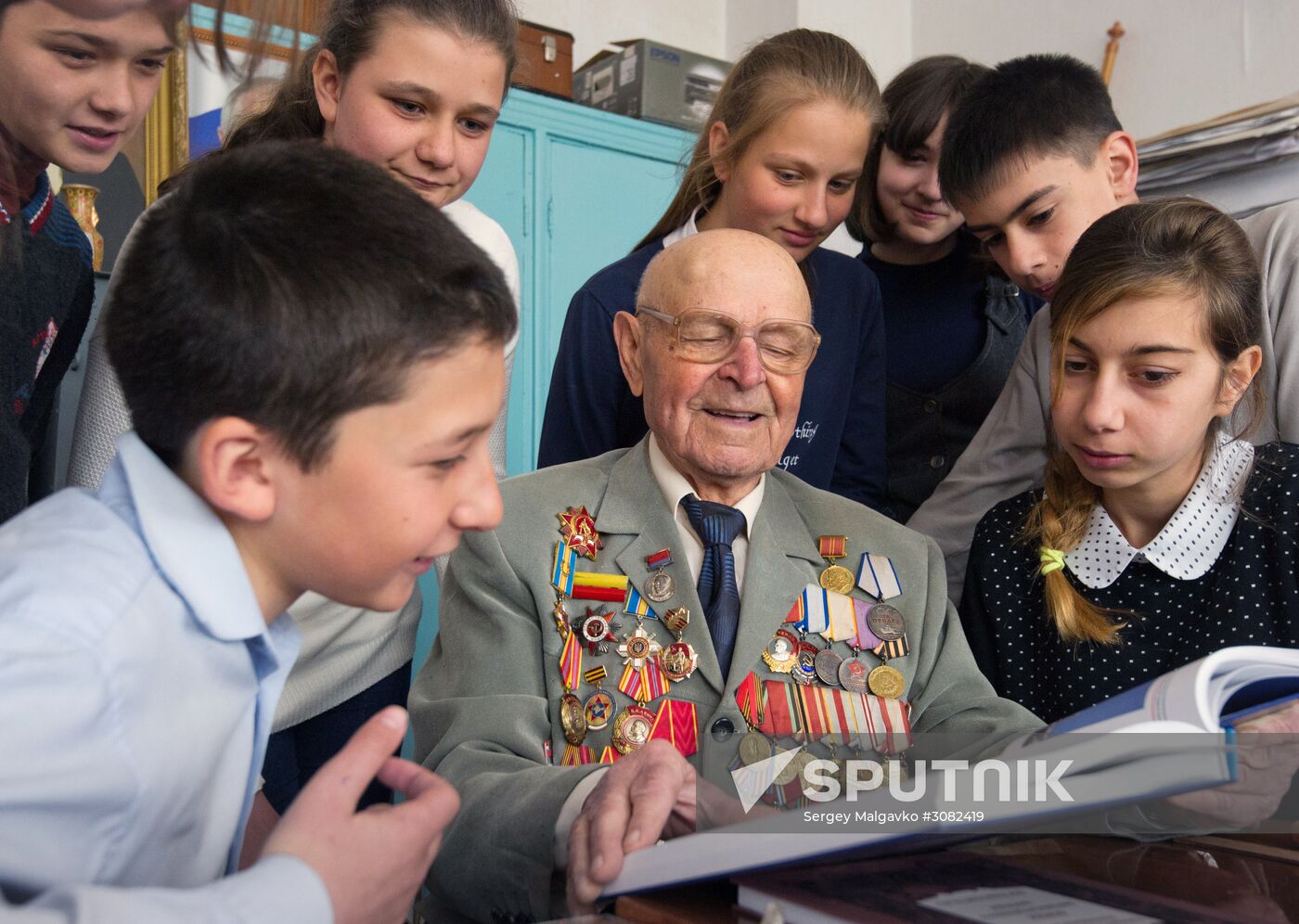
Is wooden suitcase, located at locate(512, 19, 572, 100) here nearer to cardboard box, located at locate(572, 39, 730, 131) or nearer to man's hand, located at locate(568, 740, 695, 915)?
cardboard box, located at locate(572, 39, 730, 131)

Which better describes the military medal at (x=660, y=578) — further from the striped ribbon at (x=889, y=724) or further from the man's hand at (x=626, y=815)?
the man's hand at (x=626, y=815)

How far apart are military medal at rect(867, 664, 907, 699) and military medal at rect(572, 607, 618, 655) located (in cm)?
34

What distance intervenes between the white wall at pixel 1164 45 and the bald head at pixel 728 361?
309 cm

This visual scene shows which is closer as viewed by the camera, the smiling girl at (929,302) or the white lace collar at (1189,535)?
the white lace collar at (1189,535)

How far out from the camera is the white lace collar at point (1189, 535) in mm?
1927

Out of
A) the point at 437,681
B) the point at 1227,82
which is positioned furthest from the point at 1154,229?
the point at 1227,82

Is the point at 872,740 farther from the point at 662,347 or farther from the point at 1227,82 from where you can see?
the point at 1227,82

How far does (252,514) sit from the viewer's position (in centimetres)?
100

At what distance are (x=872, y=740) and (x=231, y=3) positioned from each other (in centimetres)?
112

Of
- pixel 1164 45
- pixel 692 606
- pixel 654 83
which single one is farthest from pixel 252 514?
pixel 1164 45

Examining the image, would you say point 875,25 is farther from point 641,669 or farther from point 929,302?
point 641,669

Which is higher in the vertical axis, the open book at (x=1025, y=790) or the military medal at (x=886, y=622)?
the open book at (x=1025, y=790)

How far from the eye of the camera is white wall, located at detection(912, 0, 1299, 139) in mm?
4188

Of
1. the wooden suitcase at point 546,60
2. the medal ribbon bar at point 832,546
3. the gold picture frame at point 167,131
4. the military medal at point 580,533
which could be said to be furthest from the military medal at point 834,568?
the wooden suitcase at point 546,60
